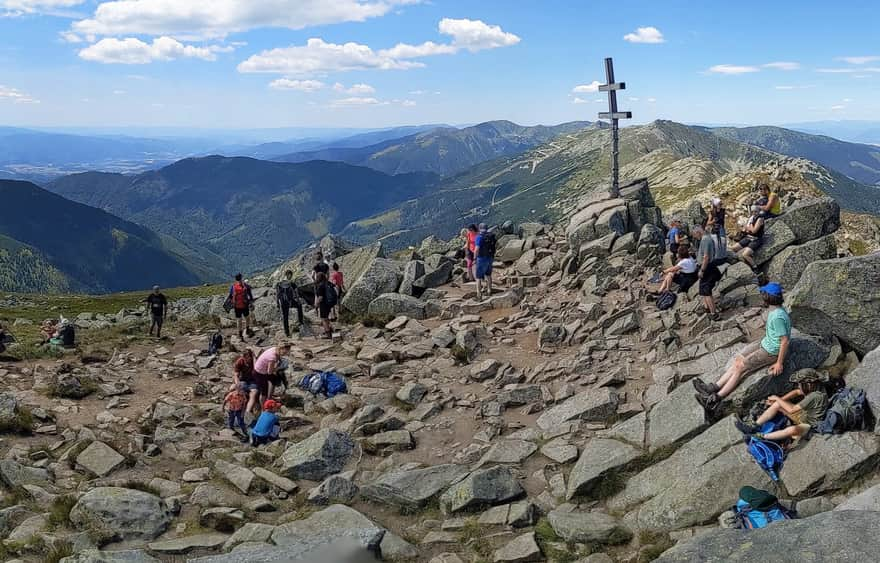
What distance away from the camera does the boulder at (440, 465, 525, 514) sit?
1260 cm

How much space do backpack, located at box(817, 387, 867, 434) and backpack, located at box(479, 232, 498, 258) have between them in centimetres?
1639

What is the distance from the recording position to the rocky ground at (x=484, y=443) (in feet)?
35.8

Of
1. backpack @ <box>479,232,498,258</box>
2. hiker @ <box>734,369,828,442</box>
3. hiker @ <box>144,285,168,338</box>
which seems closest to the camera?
hiker @ <box>734,369,828,442</box>

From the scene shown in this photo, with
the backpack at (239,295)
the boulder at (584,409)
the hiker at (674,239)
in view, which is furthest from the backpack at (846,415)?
Result: the backpack at (239,295)

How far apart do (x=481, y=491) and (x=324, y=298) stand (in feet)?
52.8

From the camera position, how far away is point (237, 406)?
18.0 m

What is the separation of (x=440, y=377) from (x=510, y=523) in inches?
363

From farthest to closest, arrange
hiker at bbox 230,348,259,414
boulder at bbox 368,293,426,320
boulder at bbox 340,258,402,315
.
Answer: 1. boulder at bbox 340,258,402,315
2. boulder at bbox 368,293,426,320
3. hiker at bbox 230,348,259,414

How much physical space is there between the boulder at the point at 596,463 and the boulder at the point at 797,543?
3589mm

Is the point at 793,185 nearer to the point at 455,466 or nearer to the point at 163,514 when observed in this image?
the point at 455,466

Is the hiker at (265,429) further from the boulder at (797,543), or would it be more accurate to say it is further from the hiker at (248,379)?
the boulder at (797,543)

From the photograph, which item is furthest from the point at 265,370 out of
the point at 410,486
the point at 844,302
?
the point at 844,302

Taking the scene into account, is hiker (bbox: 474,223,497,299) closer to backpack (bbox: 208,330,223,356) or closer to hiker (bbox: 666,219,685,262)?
hiker (bbox: 666,219,685,262)

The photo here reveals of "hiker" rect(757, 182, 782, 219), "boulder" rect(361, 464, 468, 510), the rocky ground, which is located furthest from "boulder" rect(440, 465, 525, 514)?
"hiker" rect(757, 182, 782, 219)
